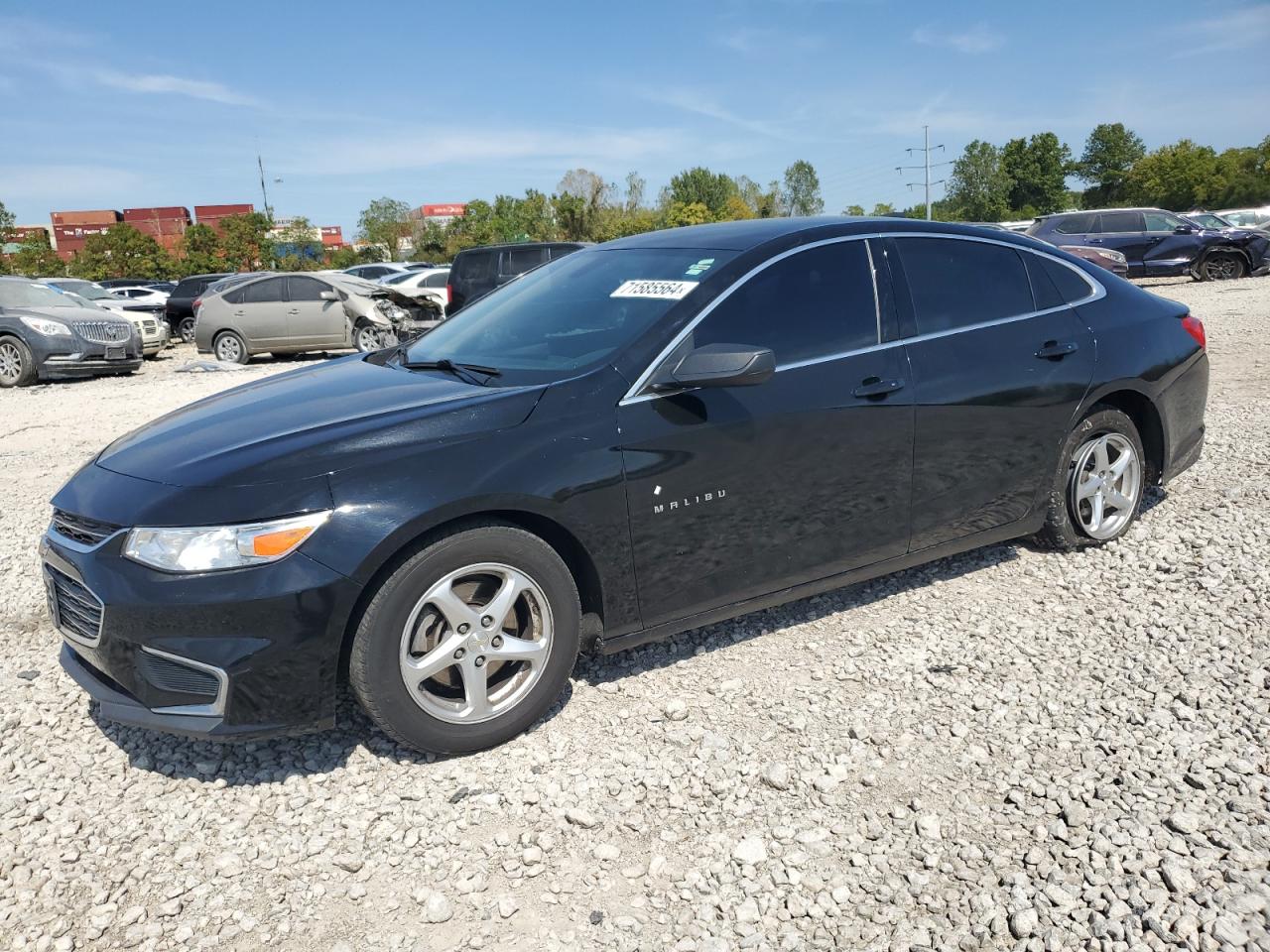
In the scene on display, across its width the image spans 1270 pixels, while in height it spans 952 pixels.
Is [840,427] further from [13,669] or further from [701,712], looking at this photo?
[13,669]

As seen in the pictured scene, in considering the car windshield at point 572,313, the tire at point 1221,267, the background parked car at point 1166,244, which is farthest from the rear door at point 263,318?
the tire at point 1221,267

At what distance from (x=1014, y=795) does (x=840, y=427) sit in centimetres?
146

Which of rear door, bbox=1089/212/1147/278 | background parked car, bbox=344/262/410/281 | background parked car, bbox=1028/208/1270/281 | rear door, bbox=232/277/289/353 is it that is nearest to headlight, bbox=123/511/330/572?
rear door, bbox=232/277/289/353

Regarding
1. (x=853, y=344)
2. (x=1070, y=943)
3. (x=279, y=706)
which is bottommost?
(x=1070, y=943)

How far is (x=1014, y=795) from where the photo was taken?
281 cm

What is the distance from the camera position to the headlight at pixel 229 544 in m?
2.76

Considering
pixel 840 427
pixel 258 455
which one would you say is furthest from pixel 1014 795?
pixel 258 455

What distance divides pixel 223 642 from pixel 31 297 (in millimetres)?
14452

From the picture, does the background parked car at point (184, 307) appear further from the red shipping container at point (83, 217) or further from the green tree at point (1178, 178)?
the red shipping container at point (83, 217)

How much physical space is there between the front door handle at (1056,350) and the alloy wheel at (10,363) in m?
14.3

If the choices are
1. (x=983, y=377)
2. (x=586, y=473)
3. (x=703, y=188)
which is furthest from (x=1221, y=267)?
(x=703, y=188)

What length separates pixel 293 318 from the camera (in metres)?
16.2

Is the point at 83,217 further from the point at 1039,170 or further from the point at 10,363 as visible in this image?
the point at 10,363

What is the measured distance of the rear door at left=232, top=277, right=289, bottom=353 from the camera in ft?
53.0
